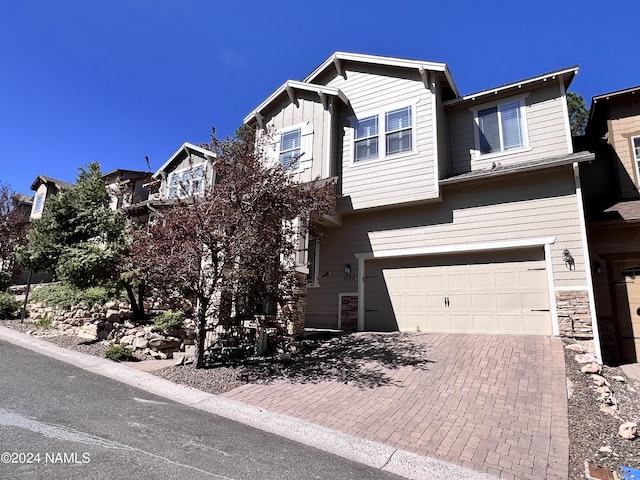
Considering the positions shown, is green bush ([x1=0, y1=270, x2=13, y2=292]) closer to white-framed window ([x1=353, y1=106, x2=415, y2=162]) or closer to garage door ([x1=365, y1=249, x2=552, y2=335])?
garage door ([x1=365, y1=249, x2=552, y2=335])

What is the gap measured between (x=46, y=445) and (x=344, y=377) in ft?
15.0

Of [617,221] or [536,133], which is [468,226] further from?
[617,221]

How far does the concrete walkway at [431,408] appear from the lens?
4008 mm

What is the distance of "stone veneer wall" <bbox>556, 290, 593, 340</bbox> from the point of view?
820 cm

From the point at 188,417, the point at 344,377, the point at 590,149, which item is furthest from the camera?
the point at 590,149

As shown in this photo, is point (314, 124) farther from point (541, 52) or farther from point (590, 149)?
point (590, 149)

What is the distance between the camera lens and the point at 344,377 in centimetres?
686

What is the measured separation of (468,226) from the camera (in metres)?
10.1

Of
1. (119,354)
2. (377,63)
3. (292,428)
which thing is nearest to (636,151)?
(377,63)

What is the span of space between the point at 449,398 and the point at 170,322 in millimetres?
6862

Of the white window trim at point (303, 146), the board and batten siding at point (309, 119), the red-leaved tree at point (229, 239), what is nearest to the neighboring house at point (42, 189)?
the board and batten siding at point (309, 119)

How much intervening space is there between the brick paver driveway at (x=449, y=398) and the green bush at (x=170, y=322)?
3.69 meters

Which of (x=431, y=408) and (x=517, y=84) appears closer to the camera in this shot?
(x=431, y=408)

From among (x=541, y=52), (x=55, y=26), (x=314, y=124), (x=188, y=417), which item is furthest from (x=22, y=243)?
(x=541, y=52)
